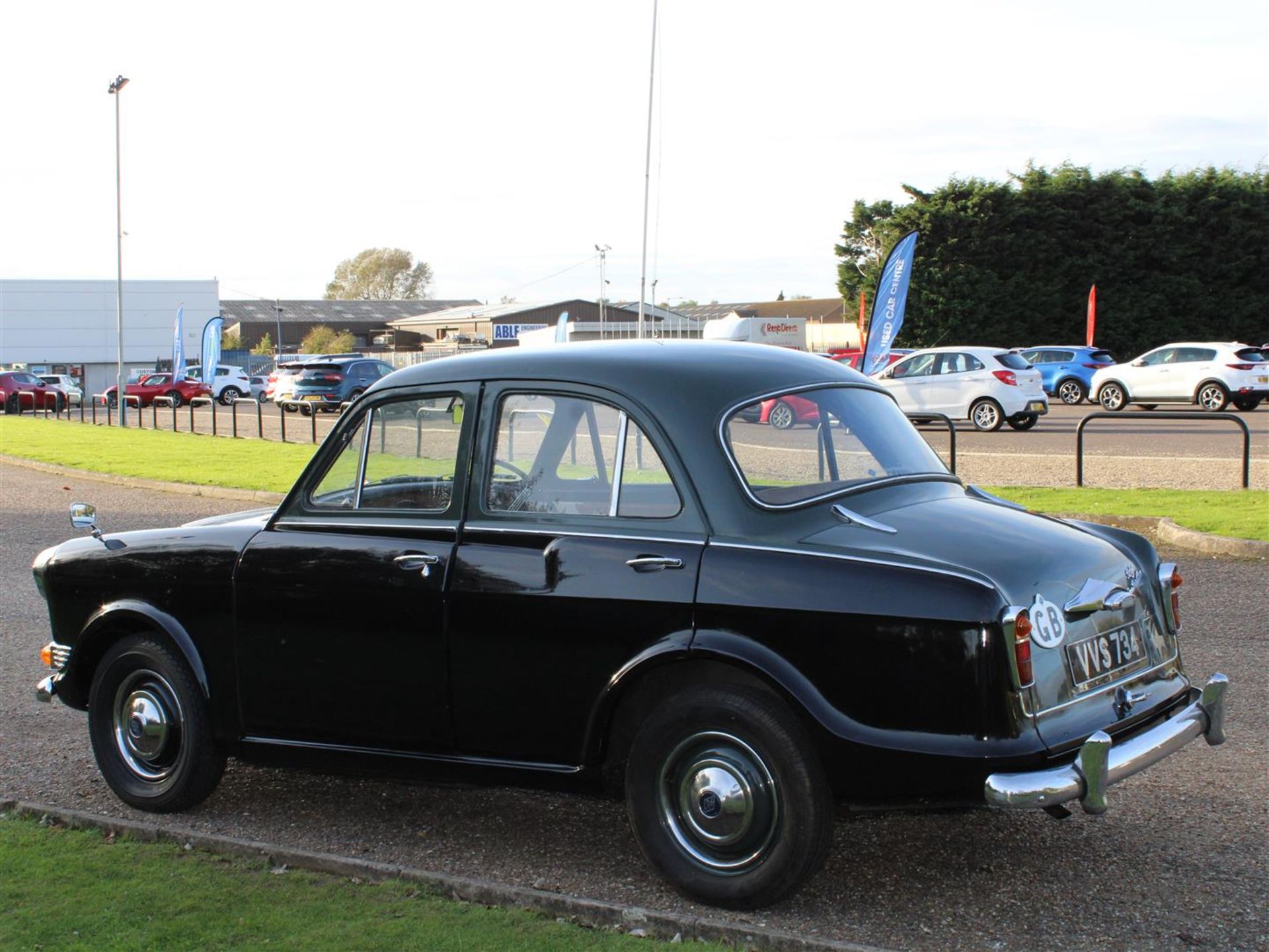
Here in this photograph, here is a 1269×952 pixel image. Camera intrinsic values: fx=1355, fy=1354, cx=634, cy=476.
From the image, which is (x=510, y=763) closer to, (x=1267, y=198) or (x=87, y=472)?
(x=87, y=472)

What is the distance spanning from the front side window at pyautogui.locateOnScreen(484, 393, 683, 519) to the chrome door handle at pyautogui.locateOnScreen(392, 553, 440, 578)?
0.86 ft

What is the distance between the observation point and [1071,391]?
3625 centimetres

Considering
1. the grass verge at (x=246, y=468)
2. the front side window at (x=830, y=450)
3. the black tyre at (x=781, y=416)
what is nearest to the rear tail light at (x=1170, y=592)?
the front side window at (x=830, y=450)

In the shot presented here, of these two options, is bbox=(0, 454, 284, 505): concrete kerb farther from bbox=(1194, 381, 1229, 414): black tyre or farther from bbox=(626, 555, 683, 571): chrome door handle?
bbox=(1194, 381, 1229, 414): black tyre

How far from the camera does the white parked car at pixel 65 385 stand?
54594 millimetres

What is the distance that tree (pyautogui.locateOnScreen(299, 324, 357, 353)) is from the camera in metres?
102

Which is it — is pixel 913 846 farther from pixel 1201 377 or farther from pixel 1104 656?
pixel 1201 377

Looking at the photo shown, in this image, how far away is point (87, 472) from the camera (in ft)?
68.7

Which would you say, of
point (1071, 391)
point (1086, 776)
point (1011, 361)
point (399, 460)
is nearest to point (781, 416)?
point (399, 460)

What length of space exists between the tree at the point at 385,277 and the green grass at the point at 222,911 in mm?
136718

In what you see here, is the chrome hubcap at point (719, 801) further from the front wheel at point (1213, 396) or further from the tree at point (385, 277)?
the tree at point (385, 277)

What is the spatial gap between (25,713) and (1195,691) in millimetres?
5480

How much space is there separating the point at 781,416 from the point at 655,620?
91 cm

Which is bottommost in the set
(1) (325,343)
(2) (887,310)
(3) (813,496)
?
(3) (813,496)
